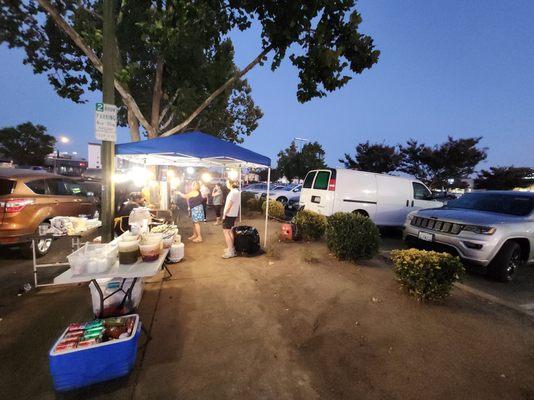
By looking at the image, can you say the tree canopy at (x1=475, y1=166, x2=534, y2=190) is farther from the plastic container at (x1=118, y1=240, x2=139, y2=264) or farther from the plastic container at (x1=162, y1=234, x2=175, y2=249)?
the plastic container at (x1=118, y1=240, x2=139, y2=264)

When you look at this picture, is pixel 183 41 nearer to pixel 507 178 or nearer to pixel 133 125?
pixel 133 125

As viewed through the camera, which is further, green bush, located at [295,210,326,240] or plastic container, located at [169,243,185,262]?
green bush, located at [295,210,326,240]

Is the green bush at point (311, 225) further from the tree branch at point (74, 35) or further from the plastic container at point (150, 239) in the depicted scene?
the tree branch at point (74, 35)

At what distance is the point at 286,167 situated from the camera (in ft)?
126

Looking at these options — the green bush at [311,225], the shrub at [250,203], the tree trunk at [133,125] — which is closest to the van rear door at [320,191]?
the green bush at [311,225]

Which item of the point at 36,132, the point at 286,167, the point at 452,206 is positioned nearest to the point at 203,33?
the point at 452,206

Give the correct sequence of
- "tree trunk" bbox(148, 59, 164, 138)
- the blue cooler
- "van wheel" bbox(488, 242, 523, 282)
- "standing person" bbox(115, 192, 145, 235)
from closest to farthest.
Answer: the blue cooler → "van wheel" bbox(488, 242, 523, 282) → "standing person" bbox(115, 192, 145, 235) → "tree trunk" bbox(148, 59, 164, 138)

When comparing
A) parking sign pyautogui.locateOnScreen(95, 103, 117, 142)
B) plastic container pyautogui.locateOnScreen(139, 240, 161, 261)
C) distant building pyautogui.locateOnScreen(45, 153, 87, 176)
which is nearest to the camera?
plastic container pyautogui.locateOnScreen(139, 240, 161, 261)

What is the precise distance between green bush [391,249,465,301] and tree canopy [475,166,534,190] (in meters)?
25.9

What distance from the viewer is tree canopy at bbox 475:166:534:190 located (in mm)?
22016

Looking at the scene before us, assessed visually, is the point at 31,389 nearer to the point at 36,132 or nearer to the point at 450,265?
the point at 450,265

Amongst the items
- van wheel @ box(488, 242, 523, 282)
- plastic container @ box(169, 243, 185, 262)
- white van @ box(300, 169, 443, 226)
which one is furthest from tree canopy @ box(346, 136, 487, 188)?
plastic container @ box(169, 243, 185, 262)

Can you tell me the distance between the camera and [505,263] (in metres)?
4.92

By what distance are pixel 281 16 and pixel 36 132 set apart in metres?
55.8
